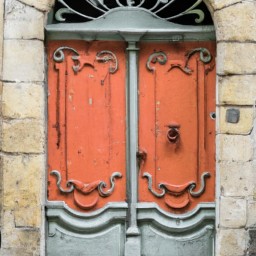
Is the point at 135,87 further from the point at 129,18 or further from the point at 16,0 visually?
the point at 16,0

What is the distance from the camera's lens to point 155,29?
442 cm

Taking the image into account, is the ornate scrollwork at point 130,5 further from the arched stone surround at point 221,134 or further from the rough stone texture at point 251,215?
the rough stone texture at point 251,215

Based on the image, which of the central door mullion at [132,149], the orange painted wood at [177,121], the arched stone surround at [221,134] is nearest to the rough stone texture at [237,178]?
the arched stone surround at [221,134]

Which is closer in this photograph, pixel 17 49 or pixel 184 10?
pixel 17 49

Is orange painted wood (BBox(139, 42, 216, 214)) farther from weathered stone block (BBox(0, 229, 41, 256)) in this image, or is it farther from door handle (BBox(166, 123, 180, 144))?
weathered stone block (BBox(0, 229, 41, 256))

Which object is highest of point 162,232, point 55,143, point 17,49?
point 17,49

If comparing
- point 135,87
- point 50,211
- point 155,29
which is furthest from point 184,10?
point 50,211

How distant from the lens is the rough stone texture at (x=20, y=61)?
13.9 ft

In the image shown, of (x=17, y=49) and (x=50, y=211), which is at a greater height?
(x=17, y=49)

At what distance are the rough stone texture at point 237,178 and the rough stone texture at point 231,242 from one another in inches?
13.1

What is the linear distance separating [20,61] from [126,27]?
1029 mm

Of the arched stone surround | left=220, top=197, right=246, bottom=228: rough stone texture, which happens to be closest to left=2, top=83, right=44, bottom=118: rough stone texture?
the arched stone surround

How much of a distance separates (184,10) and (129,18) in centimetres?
54

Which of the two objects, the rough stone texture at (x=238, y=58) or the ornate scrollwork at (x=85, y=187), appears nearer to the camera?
the rough stone texture at (x=238, y=58)
